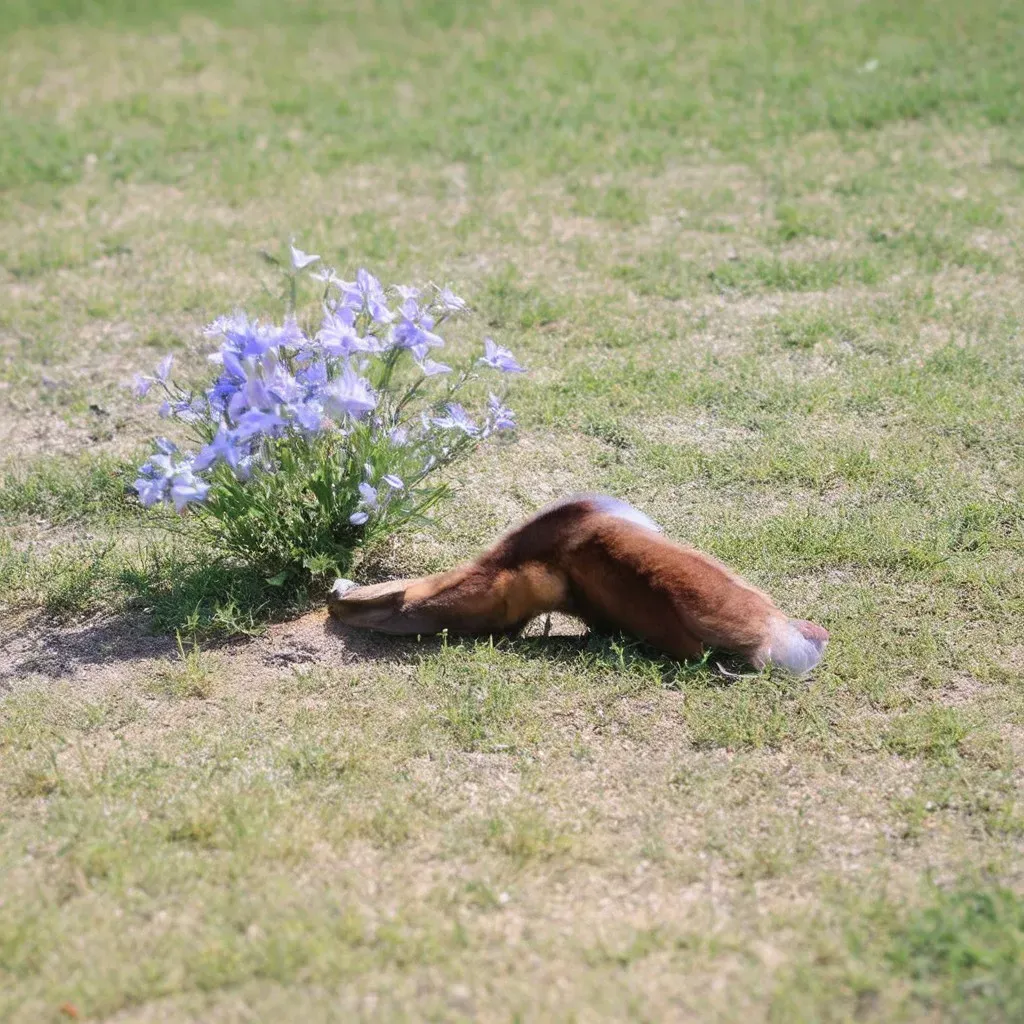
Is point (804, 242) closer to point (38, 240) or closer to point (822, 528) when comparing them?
point (822, 528)

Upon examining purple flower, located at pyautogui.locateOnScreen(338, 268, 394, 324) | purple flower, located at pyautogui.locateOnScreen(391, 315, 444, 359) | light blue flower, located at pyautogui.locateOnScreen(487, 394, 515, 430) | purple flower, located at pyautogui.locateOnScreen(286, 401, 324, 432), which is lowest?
light blue flower, located at pyautogui.locateOnScreen(487, 394, 515, 430)

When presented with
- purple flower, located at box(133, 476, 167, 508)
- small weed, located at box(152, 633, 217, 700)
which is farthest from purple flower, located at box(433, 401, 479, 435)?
small weed, located at box(152, 633, 217, 700)

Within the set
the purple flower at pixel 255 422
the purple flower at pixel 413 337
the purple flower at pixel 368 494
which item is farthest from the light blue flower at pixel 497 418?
the purple flower at pixel 255 422

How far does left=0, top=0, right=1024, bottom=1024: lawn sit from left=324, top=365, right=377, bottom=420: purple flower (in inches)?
31.4

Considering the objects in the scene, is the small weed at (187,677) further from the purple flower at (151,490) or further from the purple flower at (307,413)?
the purple flower at (307,413)

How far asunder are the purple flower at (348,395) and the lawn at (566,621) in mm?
797

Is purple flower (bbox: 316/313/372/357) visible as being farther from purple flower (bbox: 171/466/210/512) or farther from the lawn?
the lawn

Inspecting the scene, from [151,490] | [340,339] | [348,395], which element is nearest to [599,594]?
[348,395]

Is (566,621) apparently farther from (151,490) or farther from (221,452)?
(151,490)

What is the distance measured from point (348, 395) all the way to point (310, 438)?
363 millimetres

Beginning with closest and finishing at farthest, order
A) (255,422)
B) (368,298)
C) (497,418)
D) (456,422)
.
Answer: (255,422) → (368,298) → (456,422) → (497,418)

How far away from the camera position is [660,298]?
23.0 ft

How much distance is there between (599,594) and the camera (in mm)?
4324

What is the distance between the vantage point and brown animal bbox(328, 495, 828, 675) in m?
4.18
